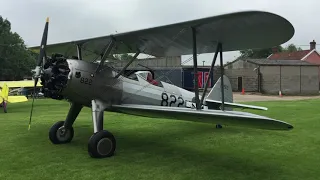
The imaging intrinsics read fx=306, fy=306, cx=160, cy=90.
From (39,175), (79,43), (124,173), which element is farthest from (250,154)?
(79,43)

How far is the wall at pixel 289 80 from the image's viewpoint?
114 feet

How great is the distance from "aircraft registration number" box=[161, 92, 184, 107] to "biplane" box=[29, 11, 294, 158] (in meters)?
0.03

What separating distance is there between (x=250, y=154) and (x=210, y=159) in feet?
3.23

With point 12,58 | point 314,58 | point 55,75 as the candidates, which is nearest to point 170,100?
point 55,75

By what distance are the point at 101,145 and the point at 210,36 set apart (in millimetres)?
3074

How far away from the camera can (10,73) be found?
48656mm

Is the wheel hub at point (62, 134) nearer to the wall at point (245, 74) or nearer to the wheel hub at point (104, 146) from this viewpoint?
the wheel hub at point (104, 146)

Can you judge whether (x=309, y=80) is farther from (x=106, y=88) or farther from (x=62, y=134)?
(x=62, y=134)

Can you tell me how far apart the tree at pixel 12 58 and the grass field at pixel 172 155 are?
43911 millimetres

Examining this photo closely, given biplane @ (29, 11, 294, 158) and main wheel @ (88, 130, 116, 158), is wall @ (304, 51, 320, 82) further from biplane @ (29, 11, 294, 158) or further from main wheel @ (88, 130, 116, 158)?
main wheel @ (88, 130, 116, 158)

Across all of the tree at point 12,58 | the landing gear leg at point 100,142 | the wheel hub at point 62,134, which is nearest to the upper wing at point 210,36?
the landing gear leg at point 100,142

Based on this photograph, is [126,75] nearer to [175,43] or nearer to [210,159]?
[175,43]

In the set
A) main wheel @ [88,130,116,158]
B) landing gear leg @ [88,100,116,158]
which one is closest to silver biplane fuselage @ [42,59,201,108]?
landing gear leg @ [88,100,116,158]

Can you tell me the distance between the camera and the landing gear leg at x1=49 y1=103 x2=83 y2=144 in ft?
24.0
